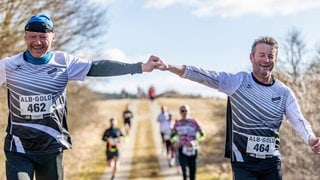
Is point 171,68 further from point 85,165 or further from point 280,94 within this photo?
point 85,165

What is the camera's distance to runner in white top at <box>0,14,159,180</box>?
20.1 feet

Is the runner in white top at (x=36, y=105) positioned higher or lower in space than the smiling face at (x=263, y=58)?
lower

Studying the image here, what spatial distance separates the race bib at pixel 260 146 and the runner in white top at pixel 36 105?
6.09 ft

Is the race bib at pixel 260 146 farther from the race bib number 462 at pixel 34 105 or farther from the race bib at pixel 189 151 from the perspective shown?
the race bib at pixel 189 151

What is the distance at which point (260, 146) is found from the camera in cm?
671

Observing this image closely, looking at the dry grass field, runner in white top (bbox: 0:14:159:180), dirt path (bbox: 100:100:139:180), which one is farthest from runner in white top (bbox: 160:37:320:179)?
dirt path (bbox: 100:100:139:180)

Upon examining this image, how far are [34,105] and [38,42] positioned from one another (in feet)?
1.87

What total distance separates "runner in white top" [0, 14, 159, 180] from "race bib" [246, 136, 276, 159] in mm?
1855

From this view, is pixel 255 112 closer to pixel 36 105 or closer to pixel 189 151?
pixel 36 105

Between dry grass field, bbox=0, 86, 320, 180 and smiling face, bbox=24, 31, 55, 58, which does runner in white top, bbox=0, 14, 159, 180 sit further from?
dry grass field, bbox=0, 86, 320, 180

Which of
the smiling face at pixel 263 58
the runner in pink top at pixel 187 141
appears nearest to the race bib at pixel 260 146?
the smiling face at pixel 263 58

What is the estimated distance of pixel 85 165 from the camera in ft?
83.2

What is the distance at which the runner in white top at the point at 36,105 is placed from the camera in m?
6.14

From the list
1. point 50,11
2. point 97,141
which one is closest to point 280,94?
point 50,11
